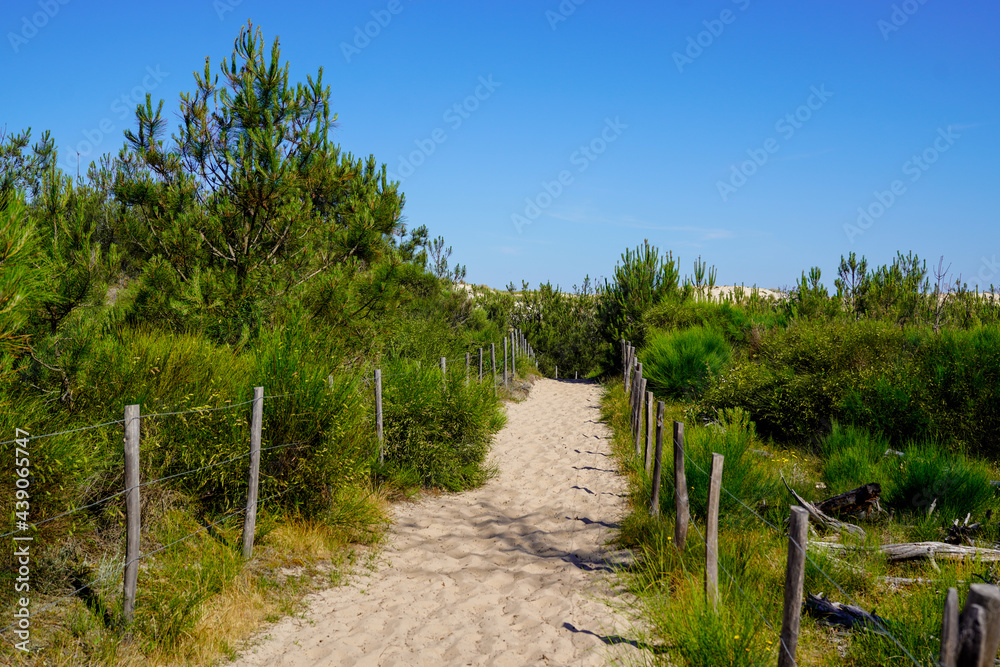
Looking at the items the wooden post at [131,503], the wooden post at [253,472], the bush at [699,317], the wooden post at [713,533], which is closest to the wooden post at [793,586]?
the wooden post at [713,533]

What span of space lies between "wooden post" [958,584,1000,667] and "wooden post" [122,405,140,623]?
4153 millimetres

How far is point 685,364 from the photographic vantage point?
549 inches

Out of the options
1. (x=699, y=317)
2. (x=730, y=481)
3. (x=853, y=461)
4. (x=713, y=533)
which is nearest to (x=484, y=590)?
(x=713, y=533)

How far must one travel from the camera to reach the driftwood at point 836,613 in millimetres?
3758

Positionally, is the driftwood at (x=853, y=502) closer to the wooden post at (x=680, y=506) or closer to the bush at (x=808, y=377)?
the wooden post at (x=680, y=506)

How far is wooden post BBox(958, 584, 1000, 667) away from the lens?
1619mm

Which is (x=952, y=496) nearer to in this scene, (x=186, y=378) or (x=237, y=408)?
(x=237, y=408)

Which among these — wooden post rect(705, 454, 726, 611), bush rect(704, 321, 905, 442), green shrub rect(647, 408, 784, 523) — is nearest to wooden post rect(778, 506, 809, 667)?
wooden post rect(705, 454, 726, 611)

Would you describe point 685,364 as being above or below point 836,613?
above

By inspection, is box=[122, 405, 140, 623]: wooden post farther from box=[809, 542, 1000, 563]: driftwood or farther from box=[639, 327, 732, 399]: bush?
box=[639, 327, 732, 399]: bush

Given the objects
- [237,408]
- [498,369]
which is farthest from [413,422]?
[498,369]

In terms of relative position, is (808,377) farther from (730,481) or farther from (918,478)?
(730,481)

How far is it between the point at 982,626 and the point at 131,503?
13.8 feet

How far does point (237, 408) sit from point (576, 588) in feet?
10.9
